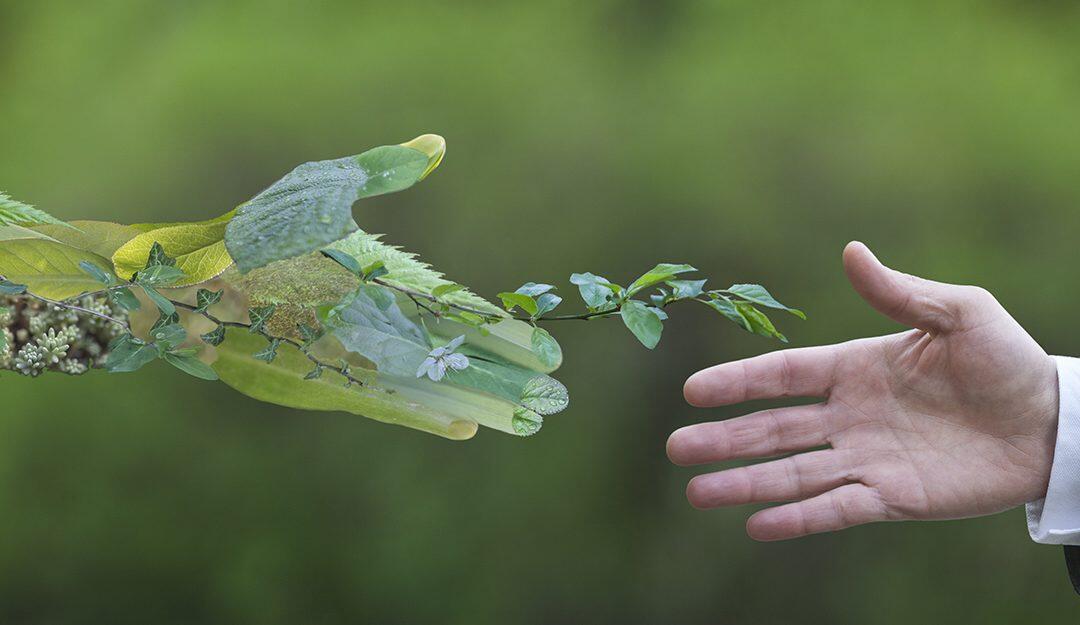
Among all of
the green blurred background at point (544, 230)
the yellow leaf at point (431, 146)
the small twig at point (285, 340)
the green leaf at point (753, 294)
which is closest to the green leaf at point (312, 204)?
the yellow leaf at point (431, 146)

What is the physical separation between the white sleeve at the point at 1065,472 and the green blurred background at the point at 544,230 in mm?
334

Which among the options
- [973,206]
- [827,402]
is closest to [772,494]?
[827,402]

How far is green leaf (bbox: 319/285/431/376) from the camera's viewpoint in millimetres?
657

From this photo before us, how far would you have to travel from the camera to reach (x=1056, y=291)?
3.77 feet

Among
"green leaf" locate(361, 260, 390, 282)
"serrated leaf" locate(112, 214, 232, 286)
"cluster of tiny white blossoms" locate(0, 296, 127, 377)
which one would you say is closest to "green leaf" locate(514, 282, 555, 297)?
"green leaf" locate(361, 260, 390, 282)

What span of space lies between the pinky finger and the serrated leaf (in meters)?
0.52

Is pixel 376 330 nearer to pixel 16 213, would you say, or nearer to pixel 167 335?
pixel 167 335

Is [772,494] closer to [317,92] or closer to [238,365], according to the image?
[238,365]

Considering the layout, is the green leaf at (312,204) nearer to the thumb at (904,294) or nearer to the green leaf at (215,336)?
the green leaf at (215,336)

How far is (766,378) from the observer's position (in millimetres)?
786

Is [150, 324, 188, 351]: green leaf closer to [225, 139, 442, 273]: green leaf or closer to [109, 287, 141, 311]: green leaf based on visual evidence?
[109, 287, 141, 311]: green leaf

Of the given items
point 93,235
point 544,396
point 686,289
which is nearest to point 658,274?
point 686,289

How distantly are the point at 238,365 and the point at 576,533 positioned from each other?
0.51 m

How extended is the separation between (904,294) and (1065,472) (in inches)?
9.5
